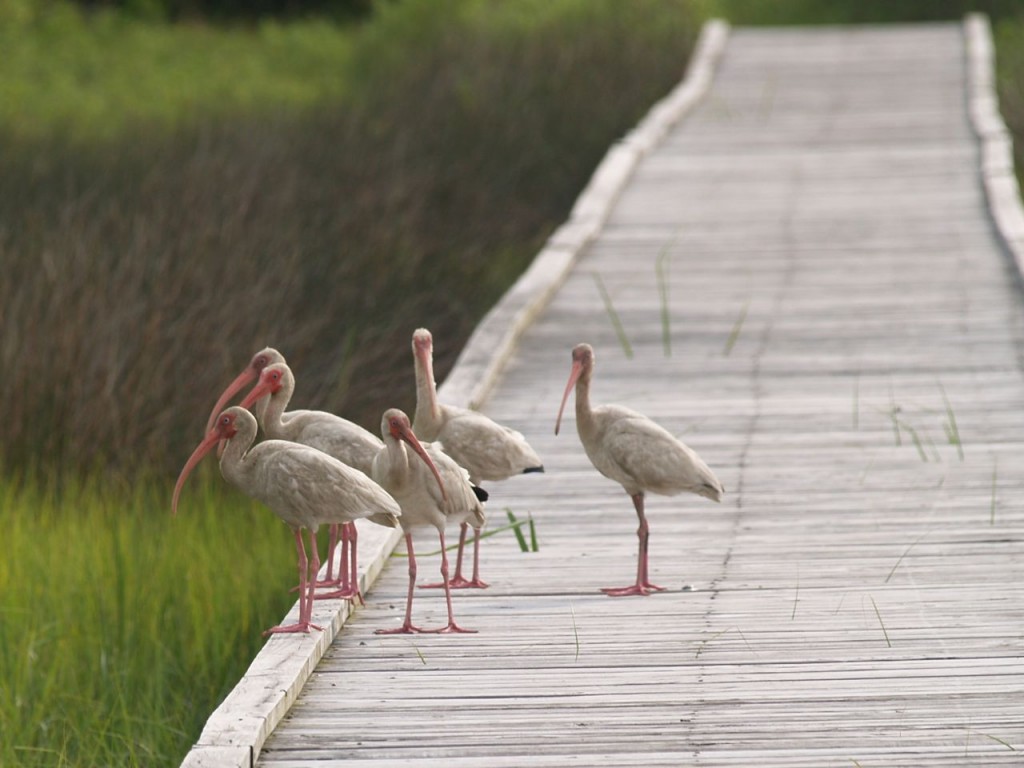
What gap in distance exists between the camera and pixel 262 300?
8.91 metres

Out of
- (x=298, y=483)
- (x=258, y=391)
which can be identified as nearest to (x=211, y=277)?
(x=258, y=391)

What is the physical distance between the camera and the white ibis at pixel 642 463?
5.09 meters

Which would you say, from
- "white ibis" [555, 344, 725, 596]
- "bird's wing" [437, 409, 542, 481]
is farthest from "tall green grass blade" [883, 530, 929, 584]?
"bird's wing" [437, 409, 542, 481]

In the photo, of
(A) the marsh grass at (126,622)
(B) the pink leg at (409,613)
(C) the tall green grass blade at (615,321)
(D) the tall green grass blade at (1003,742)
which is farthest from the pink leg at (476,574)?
(C) the tall green grass blade at (615,321)

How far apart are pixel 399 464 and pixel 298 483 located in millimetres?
275

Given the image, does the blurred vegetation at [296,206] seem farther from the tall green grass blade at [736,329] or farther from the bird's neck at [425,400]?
the bird's neck at [425,400]

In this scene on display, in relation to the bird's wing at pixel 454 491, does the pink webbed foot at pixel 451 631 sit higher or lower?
lower

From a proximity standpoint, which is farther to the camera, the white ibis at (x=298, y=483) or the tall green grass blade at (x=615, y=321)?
the tall green grass blade at (x=615, y=321)

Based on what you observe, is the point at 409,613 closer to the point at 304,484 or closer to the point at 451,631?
the point at 451,631

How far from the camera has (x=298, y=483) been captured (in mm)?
4473

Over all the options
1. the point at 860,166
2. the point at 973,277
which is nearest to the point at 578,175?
the point at 860,166

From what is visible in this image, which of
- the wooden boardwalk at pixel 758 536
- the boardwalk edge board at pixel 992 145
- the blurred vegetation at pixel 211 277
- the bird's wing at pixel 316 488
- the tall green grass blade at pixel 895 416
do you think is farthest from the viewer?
the boardwalk edge board at pixel 992 145

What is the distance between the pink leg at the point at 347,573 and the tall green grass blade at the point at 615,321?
133 inches

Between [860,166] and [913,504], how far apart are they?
7.66 meters
